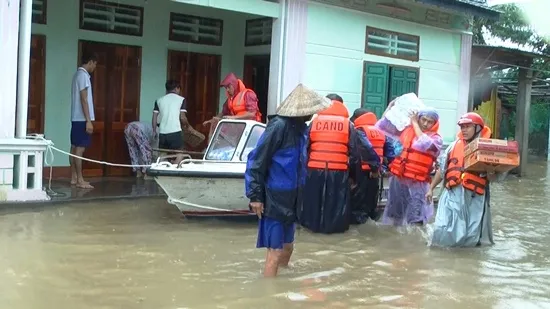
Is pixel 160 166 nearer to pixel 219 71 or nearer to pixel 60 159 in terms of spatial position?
pixel 60 159

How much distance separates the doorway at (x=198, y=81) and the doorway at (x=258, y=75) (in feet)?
1.77

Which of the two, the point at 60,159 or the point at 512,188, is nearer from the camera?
the point at 60,159

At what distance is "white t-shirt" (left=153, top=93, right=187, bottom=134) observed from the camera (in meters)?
10.3

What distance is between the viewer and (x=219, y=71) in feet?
41.1

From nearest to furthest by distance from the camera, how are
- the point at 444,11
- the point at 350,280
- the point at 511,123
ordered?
the point at 350,280 < the point at 444,11 < the point at 511,123

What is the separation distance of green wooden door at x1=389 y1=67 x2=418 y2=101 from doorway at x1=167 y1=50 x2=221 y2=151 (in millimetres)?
3181

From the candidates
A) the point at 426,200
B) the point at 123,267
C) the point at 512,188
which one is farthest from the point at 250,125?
the point at 512,188

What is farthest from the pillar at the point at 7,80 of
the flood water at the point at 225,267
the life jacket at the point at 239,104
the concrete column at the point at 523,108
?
→ the concrete column at the point at 523,108

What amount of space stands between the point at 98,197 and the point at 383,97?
559 cm

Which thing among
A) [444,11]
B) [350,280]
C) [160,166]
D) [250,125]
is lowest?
[350,280]

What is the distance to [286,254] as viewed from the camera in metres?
5.87

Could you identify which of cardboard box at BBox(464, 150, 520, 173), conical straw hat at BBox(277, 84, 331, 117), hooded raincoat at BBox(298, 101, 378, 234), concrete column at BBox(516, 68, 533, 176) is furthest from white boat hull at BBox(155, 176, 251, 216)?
concrete column at BBox(516, 68, 533, 176)

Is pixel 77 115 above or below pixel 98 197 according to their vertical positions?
above

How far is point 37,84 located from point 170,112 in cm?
206
